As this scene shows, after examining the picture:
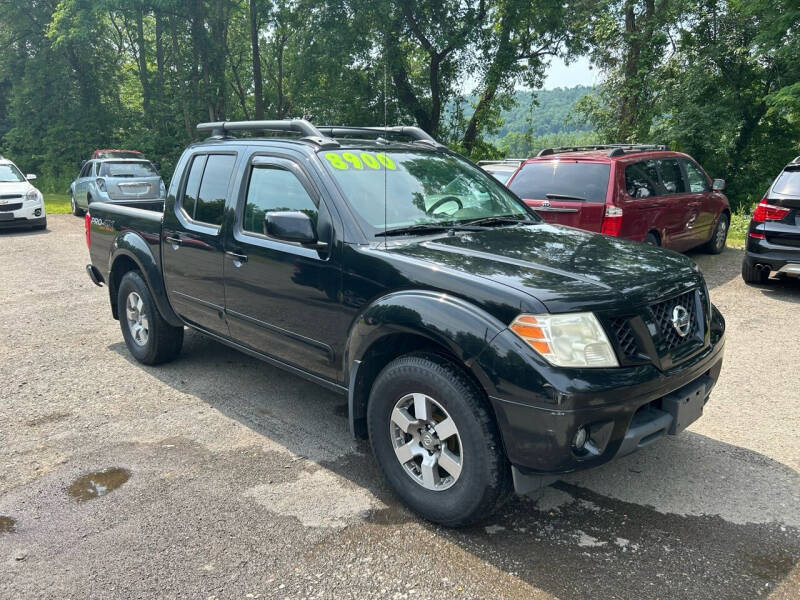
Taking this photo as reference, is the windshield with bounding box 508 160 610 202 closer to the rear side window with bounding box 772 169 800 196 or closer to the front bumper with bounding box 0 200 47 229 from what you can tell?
the rear side window with bounding box 772 169 800 196

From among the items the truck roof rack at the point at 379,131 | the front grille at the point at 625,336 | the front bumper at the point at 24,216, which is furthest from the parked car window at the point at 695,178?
the front bumper at the point at 24,216

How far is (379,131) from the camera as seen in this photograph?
4.84 m

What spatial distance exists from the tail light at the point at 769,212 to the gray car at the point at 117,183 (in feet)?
43.6

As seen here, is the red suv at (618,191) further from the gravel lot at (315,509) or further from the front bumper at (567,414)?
the front bumper at (567,414)

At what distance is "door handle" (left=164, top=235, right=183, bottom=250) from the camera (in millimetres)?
4840

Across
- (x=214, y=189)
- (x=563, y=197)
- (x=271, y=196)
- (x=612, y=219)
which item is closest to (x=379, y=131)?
(x=271, y=196)

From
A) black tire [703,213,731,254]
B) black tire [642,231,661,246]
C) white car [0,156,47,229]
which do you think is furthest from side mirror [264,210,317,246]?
white car [0,156,47,229]

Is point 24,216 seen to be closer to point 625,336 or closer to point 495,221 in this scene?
point 495,221

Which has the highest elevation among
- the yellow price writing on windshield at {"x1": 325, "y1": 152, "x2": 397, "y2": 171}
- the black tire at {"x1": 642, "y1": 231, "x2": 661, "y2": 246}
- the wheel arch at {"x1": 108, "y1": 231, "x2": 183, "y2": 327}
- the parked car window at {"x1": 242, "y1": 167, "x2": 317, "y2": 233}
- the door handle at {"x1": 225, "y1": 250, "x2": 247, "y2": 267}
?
the yellow price writing on windshield at {"x1": 325, "y1": 152, "x2": 397, "y2": 171}

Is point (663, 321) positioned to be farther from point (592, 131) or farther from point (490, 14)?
point (592, 131)

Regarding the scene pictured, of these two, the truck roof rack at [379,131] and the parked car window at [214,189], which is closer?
the parked car window at [214,189]

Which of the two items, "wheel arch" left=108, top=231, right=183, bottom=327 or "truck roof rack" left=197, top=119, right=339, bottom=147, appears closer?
"truck roof rack" left=197, top=119, right=339, bottom=147

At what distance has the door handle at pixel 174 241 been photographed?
4.84 meters

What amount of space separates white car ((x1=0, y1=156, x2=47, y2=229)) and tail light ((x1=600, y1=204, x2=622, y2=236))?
41.2 feet
